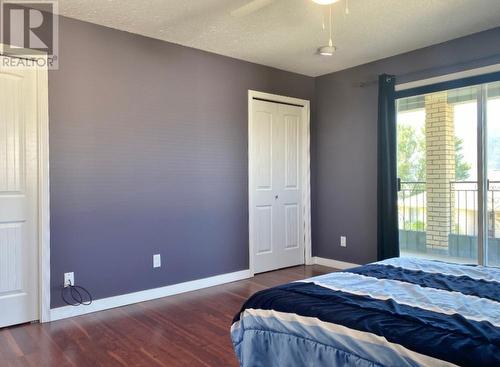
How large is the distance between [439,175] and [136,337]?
3.26 meters

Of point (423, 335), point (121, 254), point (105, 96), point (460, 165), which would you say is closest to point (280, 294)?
point (423, 335)

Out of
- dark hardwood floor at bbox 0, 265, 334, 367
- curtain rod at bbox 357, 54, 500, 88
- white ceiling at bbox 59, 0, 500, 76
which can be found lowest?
dark hardwood floor at bbox 0, 265, 334, 367

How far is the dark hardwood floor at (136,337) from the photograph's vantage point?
7.85 feet

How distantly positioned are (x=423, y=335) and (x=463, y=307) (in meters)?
0.37

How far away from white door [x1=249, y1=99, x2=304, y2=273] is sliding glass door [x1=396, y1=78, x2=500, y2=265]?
127 cm

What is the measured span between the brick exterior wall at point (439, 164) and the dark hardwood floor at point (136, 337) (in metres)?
2.20

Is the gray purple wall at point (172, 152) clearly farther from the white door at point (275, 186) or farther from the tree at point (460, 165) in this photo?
the tree at point (460, 165)

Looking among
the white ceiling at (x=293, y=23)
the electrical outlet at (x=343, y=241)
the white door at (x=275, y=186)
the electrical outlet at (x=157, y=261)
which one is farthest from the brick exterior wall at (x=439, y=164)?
the electrical outlet at (x=157, y=261)

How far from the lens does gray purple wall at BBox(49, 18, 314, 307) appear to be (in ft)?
10.4

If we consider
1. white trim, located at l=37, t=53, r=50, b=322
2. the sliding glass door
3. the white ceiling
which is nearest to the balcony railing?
the sliding glass door

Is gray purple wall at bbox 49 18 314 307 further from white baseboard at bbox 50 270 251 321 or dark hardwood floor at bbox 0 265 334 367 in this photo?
dark hardwood floor at bbox 0 265 334 367

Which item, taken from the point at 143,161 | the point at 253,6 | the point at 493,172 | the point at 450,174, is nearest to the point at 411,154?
the point at 450,174

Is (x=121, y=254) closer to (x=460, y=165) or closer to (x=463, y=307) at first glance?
(x=463, y=307)

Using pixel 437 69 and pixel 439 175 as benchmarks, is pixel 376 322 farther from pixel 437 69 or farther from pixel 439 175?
pixel 437 69
